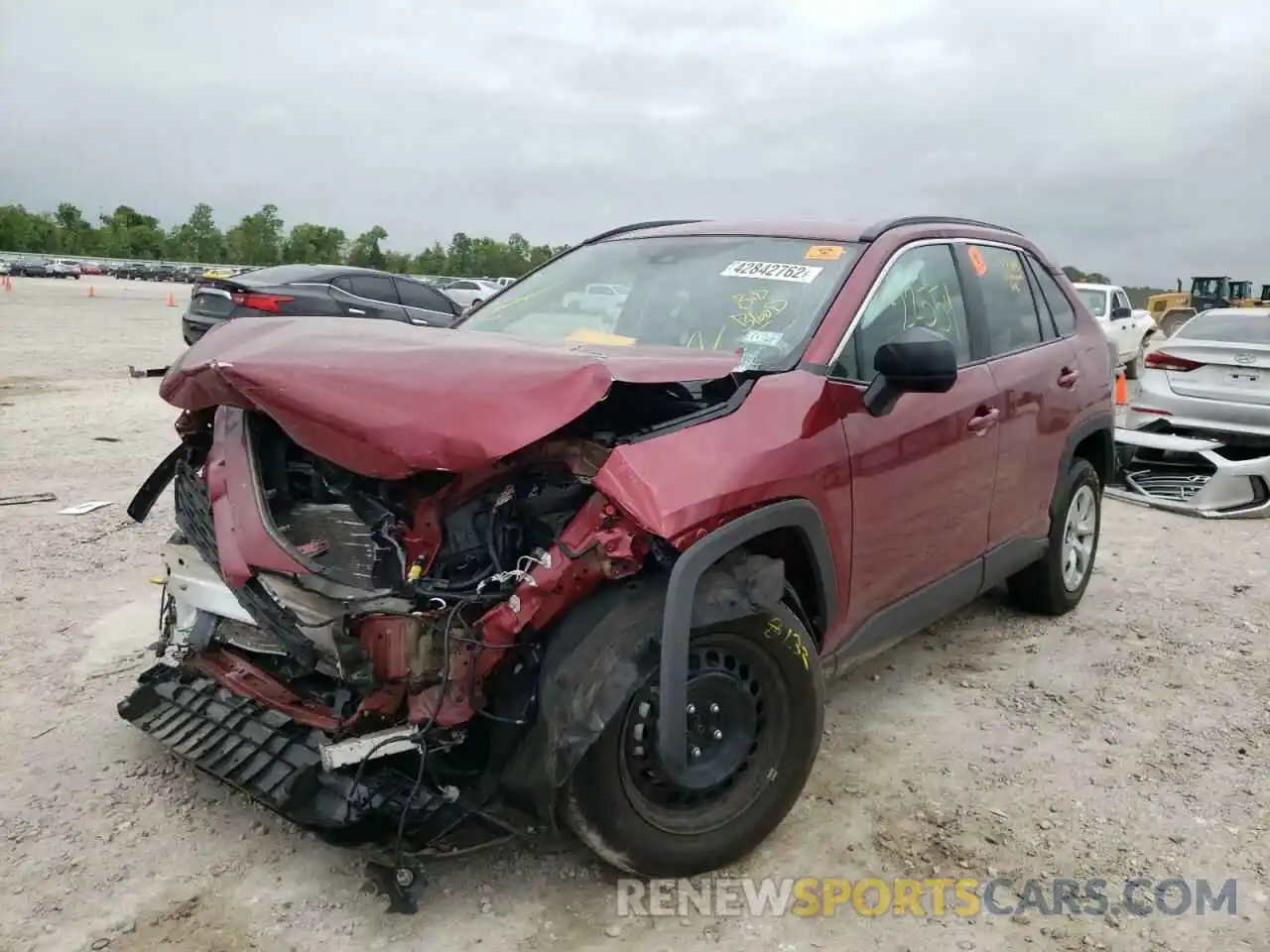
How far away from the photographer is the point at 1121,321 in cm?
1755

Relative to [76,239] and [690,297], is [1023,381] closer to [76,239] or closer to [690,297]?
[690,297]

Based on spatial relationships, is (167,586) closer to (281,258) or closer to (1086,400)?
(1086,400)

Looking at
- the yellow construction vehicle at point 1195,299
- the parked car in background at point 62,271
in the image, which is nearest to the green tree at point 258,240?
the parked car in background at point 62,271

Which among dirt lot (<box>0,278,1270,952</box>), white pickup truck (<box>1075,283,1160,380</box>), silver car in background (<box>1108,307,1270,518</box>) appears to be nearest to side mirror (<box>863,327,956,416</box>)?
dirt lot (<box>0,278,1270,952</box>)

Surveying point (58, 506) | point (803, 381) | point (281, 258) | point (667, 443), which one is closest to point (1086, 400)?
point (803, 381)

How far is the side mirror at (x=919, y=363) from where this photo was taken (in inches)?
119

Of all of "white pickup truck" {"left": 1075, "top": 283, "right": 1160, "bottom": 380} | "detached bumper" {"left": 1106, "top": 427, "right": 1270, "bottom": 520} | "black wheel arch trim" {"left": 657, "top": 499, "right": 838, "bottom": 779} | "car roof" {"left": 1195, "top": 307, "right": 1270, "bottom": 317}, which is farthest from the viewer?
"white pickup truck" {"left": 1075, "top": 283, "right": 1160, "bottom": 380}

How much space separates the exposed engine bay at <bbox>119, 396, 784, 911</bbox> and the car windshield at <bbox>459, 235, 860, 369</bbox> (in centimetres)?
58

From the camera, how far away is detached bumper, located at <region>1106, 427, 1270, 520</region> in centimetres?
744

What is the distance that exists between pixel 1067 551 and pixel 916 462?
78.5 inches

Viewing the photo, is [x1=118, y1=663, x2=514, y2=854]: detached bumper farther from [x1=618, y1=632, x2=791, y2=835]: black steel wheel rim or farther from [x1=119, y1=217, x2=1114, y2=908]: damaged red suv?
[x1=618, y1=632, x2=791, y2=835]: black steel wheel rim

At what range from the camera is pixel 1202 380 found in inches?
316

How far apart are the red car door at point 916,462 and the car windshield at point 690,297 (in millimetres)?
220

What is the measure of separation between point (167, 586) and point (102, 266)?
8834cm
